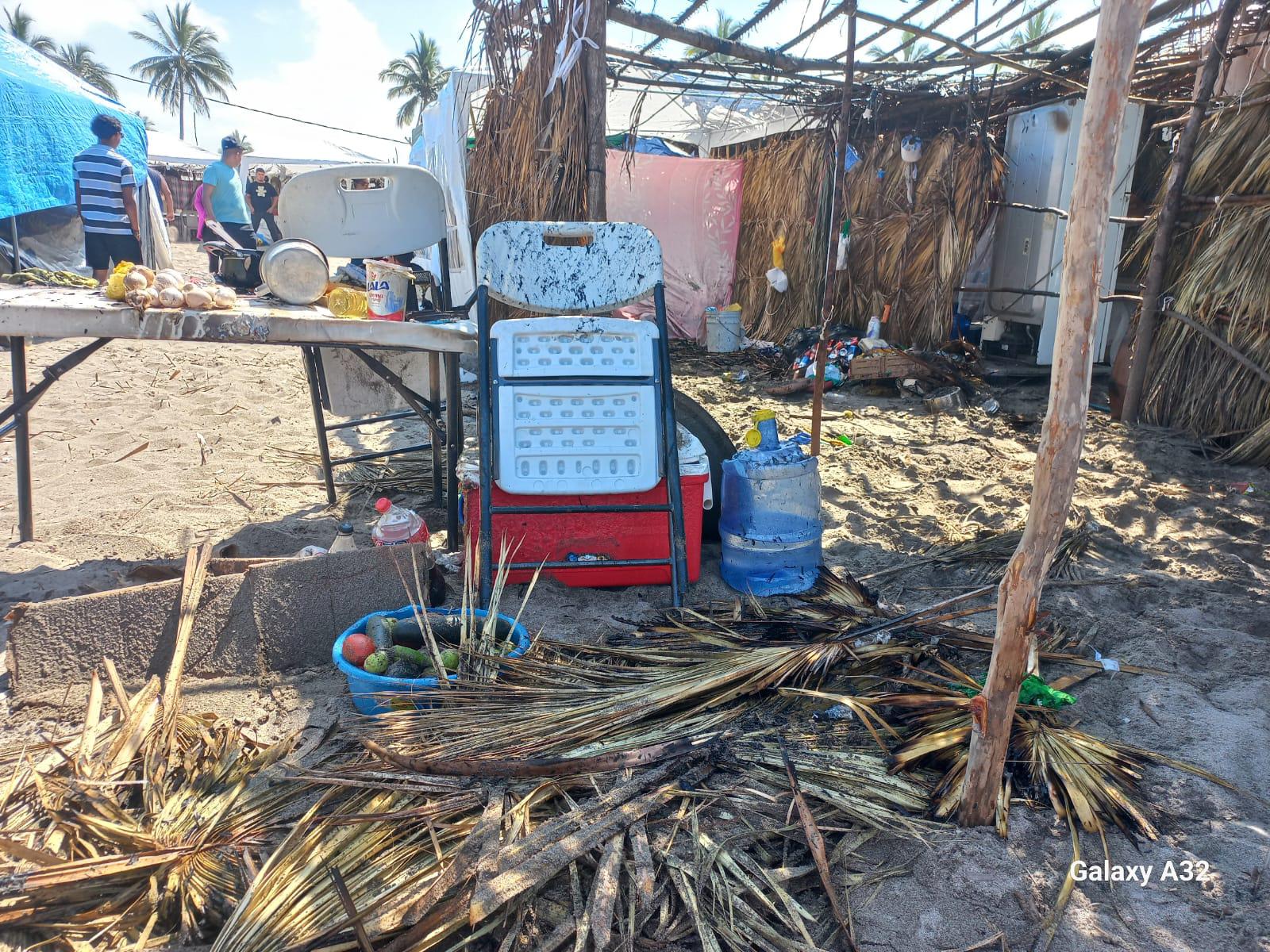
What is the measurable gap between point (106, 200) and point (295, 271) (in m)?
4.91

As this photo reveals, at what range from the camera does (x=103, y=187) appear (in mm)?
6969

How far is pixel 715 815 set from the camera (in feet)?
6.46

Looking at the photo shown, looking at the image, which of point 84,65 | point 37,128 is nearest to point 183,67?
point 84,65

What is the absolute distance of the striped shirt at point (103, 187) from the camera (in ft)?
22.4

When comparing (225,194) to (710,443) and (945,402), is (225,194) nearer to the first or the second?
(710,443)

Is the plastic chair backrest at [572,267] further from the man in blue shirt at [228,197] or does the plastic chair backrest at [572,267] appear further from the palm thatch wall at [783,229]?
the palm thatch wall at [783,229]

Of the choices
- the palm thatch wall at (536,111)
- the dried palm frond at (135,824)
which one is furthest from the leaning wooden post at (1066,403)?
the palm thatch wall at (536,111)

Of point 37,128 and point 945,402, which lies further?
point 37,128

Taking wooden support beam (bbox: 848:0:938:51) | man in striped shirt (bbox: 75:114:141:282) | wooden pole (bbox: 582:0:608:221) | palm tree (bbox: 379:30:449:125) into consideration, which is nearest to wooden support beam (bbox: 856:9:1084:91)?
wooden support beam (bbox: 848:0:938:51)

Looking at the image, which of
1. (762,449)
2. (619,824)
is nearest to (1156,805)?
(619,824)

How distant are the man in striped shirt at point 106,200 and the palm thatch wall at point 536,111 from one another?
3.79 m

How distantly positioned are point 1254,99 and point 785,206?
5.38 m

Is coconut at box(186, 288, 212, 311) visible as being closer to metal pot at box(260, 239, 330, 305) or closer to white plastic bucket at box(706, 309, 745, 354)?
metal pot at box(260, 239, 330, 305)

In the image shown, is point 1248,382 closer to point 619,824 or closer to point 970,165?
point 970,165
